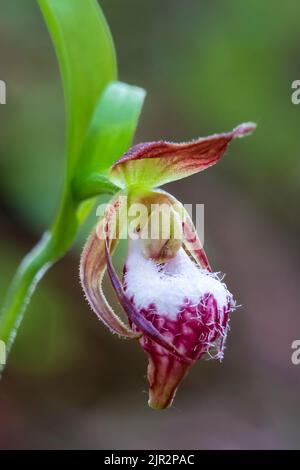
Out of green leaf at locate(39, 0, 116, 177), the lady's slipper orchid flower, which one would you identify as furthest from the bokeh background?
the lady's slipper orchid flower

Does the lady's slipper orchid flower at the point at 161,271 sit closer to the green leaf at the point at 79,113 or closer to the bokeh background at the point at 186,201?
the green leaf at the point at 79,113

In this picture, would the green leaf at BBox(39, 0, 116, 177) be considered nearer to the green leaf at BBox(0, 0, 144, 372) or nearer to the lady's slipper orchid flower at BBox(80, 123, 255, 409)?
the green leaf at BBox(0, 0, 144, 372)

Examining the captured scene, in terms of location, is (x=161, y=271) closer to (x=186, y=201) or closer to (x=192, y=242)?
(x=192, y=242)

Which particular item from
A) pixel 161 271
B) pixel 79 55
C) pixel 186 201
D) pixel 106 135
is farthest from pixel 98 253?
pixel 186 201

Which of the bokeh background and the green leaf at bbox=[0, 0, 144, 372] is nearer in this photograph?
the green leaf at bbox=[0, 0, 144, 372]

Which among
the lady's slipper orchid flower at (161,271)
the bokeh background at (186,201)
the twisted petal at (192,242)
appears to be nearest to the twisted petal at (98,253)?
the lady's slipper orchid flower at (161,271)

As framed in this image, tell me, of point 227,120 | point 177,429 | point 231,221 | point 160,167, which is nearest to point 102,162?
point 160,167
